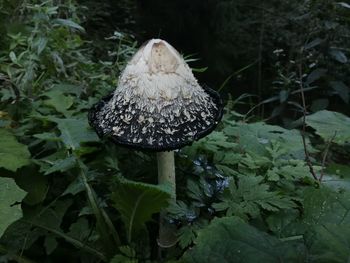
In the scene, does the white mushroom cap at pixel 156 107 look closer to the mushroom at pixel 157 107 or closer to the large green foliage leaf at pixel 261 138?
the mushroom at pixel 157 107

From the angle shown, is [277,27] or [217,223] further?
[277,27]

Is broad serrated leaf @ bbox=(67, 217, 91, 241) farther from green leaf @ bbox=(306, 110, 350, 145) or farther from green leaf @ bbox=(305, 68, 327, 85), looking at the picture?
green leaf @ bbox=(305, 68, 327, 85)

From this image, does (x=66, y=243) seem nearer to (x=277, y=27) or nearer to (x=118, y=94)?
(x=118, y=94)

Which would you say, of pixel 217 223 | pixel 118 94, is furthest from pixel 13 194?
pixel 217 223

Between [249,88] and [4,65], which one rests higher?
[4,65]

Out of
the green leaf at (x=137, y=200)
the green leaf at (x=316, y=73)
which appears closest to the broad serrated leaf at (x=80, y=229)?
the green leaf at (x=137, y=200)

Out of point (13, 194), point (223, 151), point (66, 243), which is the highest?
point (13, 194)

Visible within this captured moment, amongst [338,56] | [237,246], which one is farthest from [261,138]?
[338,56]
